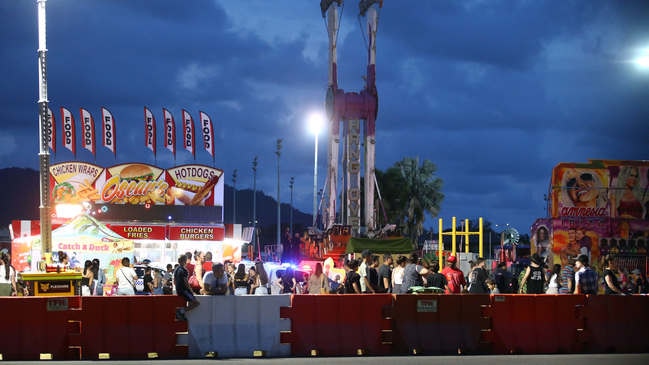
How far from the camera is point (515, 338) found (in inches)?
685

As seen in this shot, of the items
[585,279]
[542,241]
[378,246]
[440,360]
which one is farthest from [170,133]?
A: [440,360]

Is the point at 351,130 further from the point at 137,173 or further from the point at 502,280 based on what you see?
the point at 502,280

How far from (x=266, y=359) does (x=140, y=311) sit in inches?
88.1

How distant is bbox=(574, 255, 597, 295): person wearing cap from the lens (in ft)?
60.2

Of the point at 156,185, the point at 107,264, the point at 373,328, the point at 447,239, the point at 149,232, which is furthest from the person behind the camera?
the point at 447,239

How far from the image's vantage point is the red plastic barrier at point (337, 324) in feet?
54.8

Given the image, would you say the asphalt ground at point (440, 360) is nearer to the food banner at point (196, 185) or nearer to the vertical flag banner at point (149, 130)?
the food banner at point (196, 185)

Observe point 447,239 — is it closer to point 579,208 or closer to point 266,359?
point 579,208

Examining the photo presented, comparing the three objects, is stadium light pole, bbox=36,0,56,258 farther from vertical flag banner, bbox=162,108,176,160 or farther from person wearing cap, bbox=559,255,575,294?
vertical flag banner, bbox=162,108,176,160

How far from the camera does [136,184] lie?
57438mm

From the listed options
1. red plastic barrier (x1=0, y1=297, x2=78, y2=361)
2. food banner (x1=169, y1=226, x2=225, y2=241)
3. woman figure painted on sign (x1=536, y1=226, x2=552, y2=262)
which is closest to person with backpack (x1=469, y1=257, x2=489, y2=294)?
red plastic barrier (x1=0, y1=297, x2=78, y2=361)

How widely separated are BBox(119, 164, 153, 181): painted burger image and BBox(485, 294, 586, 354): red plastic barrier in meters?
42.1

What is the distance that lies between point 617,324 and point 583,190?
35.0 metres

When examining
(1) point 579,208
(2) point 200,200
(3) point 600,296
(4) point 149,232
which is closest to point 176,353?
(3) point 600,296
